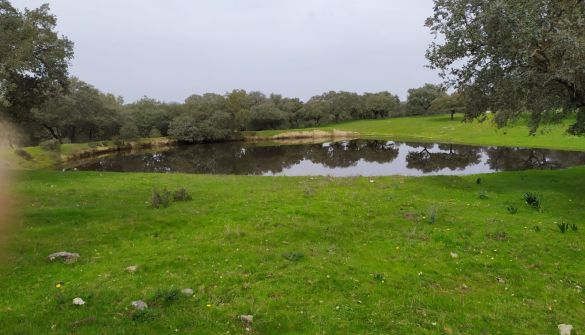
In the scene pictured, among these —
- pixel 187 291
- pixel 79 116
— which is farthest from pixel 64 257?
pixel 79 116

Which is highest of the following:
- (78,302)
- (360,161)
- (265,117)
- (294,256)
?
(265,117)

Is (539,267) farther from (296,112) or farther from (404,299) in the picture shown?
(296,112)

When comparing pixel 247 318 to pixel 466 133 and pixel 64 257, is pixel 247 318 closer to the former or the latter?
pixel 64 257

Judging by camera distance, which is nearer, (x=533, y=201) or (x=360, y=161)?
(x=533, y=201)

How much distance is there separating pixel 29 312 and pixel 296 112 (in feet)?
442

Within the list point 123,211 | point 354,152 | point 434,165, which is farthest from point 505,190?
point 354,152

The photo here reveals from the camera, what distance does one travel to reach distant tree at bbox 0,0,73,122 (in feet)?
74.0

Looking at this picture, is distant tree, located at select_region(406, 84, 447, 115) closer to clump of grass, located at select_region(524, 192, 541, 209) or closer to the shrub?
the shrub

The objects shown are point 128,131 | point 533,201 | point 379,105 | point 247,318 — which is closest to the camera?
point 247,318

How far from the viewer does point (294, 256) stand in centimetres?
1337

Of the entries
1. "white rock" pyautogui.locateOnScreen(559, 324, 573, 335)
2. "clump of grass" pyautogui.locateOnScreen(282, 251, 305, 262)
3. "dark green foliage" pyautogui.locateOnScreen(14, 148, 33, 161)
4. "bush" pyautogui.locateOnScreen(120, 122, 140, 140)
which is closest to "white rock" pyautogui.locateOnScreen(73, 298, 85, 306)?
"clump of grass" pyautogui.locateOnScreen(282, 251, 305, 262)

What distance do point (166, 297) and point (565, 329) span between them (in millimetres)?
9969

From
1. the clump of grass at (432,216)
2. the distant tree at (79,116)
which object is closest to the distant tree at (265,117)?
the distant tree at (79,116)

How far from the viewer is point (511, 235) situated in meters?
16.0
